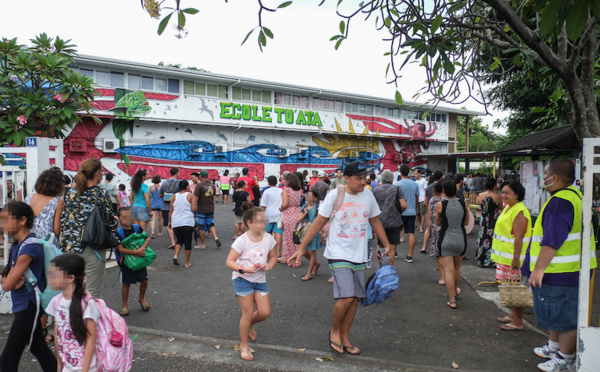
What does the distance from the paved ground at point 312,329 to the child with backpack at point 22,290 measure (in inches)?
36.6

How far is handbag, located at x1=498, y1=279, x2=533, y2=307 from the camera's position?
4.46 metres

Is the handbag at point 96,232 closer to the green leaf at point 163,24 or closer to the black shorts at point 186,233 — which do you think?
the green leaf at point 163,24

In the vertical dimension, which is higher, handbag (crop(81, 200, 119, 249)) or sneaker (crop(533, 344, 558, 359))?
handbag (crop(81, 200, 119, 249))

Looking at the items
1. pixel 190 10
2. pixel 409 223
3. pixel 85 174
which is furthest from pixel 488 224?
pixel 190 10

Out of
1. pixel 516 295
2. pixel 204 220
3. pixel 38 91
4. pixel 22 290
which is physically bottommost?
pixel 516 295

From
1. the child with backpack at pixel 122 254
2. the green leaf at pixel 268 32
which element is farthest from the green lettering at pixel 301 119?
the green leaf at pixel 268 32

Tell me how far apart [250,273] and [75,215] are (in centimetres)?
188

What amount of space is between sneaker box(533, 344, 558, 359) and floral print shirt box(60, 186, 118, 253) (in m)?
4.65

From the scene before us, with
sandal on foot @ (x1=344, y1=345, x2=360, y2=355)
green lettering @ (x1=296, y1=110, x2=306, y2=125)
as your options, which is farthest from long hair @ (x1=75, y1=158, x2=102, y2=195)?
green lettering @ (x1=296, y1=110, x2=306, y2=125)

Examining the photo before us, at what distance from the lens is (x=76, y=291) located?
102 inches

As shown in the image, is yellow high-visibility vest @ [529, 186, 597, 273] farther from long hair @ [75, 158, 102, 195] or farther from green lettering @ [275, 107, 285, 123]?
green lettering @ [275, 107, 285, 123]

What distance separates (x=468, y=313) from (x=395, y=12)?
156 inches

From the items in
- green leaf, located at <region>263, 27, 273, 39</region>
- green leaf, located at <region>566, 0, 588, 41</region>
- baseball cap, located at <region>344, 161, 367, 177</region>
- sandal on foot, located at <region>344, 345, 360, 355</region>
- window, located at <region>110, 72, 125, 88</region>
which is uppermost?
window, located at <region>110, 72, 125, 88</region>

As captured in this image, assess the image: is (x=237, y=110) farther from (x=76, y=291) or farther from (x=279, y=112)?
(x=76, y=291)
